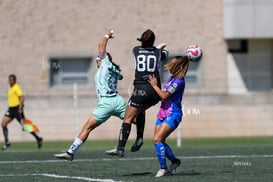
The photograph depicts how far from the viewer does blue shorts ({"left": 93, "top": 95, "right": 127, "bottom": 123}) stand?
600 inches

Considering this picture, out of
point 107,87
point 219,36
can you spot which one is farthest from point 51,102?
point 107,87

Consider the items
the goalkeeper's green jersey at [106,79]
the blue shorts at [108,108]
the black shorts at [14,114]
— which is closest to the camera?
the blue shorts at [108,108]

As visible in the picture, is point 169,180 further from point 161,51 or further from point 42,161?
point 42,161

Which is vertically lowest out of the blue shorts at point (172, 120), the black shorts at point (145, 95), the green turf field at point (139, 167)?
the green turf field at point (139, 167)

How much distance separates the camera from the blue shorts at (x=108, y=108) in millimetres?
15250

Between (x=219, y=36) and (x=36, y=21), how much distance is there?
650 centimetres

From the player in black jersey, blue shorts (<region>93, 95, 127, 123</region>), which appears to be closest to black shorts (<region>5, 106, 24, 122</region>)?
blue shorts (<region>93, 95, 127, 123</region>)

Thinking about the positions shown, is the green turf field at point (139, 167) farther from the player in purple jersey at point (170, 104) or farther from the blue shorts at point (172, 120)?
the blue shorts at point (172, 120)

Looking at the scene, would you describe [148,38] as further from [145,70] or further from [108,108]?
[108,108]

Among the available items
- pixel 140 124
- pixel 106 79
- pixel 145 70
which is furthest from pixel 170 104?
pixel 106 79

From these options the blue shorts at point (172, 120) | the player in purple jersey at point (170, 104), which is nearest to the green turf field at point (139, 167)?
the player in purple jersey at point (170, 104)

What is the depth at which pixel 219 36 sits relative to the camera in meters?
34.1

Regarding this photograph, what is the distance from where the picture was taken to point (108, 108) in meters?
15.3

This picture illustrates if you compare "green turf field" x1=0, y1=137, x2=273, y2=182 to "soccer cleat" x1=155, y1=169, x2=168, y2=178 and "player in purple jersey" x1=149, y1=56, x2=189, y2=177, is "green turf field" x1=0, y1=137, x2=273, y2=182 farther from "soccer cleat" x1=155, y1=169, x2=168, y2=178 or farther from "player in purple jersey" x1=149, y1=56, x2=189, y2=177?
"player in purple jersey" x1=149, y1=56, x2=189, y2=177
